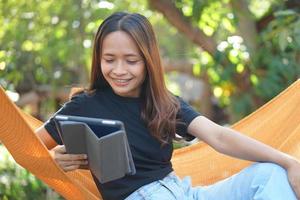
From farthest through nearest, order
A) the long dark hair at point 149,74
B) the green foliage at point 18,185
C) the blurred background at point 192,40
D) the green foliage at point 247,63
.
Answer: the green foliage at point 247,63 → the blurred background at point 192,40 → the green foliage at point 18,185 → the long dark hair at point 149,74

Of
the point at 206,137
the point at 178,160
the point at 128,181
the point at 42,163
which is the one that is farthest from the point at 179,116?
the point at 178,160

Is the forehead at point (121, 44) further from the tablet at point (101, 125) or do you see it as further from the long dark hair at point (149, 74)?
the tablet at point (101, 125)

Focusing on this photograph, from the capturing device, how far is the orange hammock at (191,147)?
1808 millimetres

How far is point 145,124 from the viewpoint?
1.90m

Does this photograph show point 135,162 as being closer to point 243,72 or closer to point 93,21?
point 243,72

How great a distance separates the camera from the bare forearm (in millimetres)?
1797

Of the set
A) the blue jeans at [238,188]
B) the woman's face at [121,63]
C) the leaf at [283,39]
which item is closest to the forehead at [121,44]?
the woman's face at [121,63]

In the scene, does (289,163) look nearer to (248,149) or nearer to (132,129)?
(248,149)

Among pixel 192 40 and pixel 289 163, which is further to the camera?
pixel 192 40

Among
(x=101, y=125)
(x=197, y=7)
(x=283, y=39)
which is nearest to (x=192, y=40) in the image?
(x=197, y=7)

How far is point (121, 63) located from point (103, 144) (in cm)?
33

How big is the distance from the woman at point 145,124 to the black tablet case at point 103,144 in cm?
16

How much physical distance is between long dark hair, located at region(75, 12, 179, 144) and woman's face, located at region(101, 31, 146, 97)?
0.02 meters

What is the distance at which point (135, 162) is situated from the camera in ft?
6.12
